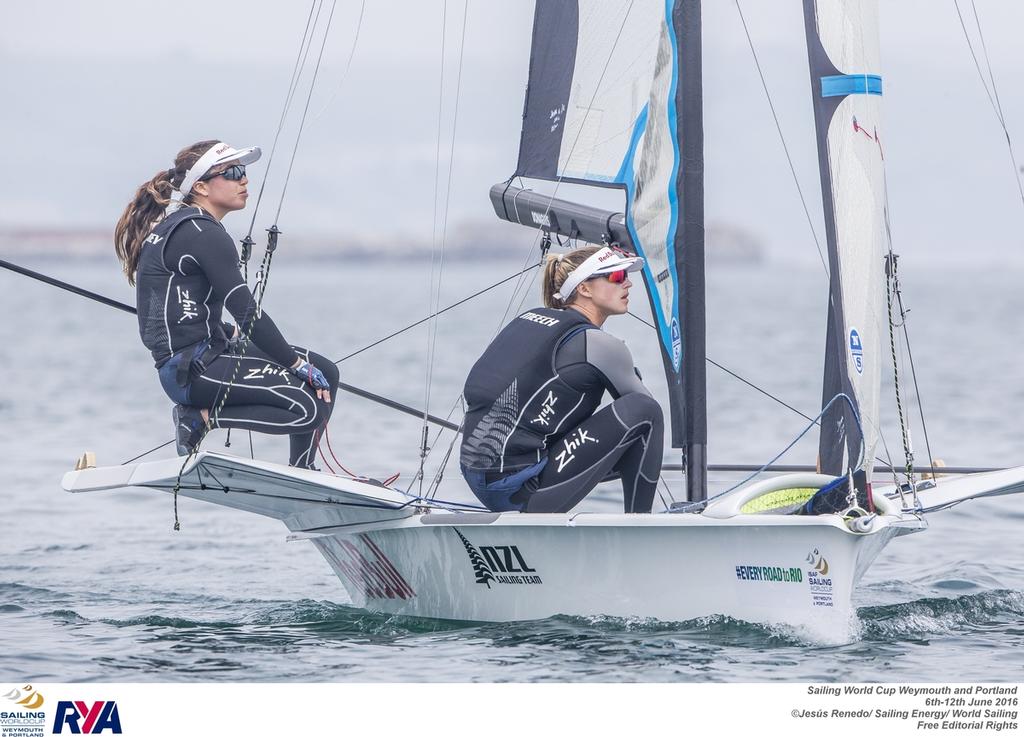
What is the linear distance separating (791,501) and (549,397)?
2.90 ft

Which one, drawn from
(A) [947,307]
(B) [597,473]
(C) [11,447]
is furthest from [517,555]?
(A) [947,307]

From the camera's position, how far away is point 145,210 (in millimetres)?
5793

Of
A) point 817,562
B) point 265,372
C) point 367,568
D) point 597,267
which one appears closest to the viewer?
point 817,562

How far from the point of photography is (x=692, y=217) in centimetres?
599

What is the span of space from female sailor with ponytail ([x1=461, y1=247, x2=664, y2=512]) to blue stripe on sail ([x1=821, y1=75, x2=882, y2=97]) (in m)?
0.89

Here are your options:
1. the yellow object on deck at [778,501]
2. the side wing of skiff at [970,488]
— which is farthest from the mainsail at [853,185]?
the side wing of skiff at [970,488]

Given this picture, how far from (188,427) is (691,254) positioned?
1.93 m

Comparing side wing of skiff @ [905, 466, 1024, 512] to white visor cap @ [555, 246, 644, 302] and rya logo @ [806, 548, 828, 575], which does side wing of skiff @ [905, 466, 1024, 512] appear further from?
white visor cap @ [555, 246, 644, 302]

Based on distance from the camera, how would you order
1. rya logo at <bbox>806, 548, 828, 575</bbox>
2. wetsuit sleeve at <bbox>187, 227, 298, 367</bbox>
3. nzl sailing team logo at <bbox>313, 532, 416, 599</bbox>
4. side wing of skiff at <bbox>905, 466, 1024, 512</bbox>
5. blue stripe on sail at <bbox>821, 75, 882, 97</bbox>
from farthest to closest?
1. nzl sailing team logo at <bbox>313, 532, 416, 599</bbox>
2. side wing of skiff at <bbox>905, 466, 1024, 512</bbox>
3. wetsuit sleeve at <bbox>187, 227, 298, 367</bbox>
4. blue stripe on sail at <bbox>821, 75, 882, 97</bbox>
5. rya logo at <bbox>806, 548, 828, 575</bbox>

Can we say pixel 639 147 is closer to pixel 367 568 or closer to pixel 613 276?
pixel 613 276

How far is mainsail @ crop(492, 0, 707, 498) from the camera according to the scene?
5.96m

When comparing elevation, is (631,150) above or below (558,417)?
above

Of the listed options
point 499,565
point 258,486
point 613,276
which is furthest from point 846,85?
point 258,486
